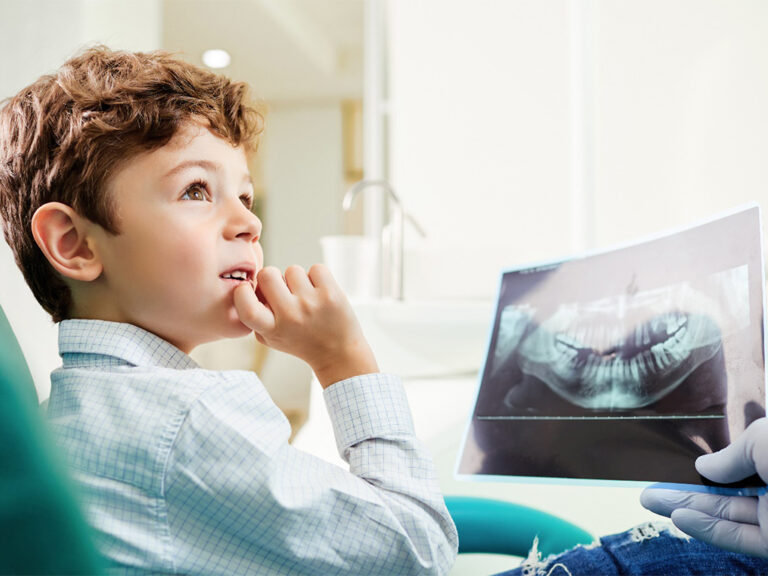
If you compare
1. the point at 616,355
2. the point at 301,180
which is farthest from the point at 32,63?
the point at 301,180

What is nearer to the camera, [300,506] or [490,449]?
[300,506]

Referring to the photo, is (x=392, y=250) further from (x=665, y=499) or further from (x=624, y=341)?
(x=665, y=499)

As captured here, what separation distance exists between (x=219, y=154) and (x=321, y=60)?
4210mm

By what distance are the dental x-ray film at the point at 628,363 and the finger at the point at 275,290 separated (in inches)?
12.0

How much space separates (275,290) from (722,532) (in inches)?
17.7

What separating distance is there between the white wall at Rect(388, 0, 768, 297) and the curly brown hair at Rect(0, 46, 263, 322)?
54.4 inches

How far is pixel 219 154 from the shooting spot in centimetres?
64

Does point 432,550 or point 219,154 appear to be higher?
point 219,154

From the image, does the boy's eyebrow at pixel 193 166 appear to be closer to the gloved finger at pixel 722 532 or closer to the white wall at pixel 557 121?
the gloved finger at pixel 722 532

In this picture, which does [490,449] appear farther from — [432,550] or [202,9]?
[202,9]

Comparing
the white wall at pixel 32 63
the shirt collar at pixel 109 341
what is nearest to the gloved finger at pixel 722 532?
the shirt collar at pixel 109 341

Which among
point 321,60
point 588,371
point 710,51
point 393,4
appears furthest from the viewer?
point 321,60

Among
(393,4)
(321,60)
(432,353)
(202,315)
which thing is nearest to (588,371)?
(202,315)

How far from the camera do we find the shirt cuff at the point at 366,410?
1.93 feet
